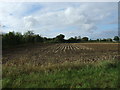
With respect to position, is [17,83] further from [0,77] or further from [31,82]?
[0,77]

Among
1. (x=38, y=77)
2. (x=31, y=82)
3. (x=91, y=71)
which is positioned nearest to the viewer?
(x=31, y=82)

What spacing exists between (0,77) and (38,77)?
173cm

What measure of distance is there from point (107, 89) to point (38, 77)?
9.03 feet

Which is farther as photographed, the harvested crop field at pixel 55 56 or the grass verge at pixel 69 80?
the harvested crop field at pixel 55 56

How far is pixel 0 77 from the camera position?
6258 millimetres

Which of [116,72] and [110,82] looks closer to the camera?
[110,82]

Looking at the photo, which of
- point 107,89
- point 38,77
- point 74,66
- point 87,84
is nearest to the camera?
point 107,89

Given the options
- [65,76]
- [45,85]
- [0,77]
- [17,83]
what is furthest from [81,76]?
[0,77]

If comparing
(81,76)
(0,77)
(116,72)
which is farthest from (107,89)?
(0,77)

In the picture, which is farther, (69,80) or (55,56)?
(55,56)

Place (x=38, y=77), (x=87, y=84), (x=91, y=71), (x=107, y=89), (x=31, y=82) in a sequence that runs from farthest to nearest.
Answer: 1. (x=91, y=71)
2. (x=38, y=77)
3. (x=31, y=82)
4. (x=87, y=84)
5. (x=107, y=89)

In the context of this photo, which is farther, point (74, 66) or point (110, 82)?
point (74, 66)

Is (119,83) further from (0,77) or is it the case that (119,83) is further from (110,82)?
(0,77)

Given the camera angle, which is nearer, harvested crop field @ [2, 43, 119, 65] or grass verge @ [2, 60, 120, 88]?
grass verge @ [2, 60, 120, 88]
